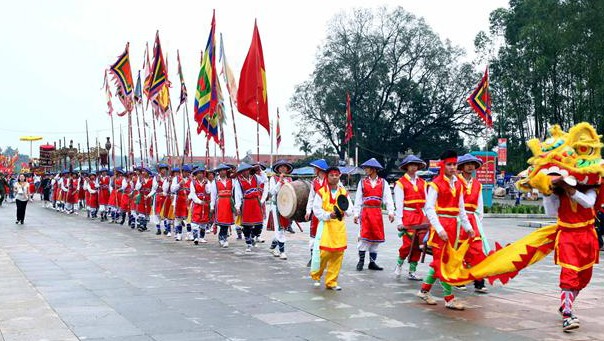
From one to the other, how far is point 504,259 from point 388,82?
47946mm

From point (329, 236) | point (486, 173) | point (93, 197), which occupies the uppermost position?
point (486, 173)

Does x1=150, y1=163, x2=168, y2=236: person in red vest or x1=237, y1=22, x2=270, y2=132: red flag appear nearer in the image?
x1=237, y1=22, x2=270, y2=132: red flag

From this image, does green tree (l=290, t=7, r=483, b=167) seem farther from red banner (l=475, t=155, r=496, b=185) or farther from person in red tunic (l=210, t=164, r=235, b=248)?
person in red tunic (l=210, t=164, r=235, b=248)

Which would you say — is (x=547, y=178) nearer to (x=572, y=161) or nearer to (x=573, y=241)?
(x=572, y=161)

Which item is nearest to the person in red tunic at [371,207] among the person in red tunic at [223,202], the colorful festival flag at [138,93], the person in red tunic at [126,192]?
the person in red tunic at [223,202]

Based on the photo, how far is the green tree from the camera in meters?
54.2

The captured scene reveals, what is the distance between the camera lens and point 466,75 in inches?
2144

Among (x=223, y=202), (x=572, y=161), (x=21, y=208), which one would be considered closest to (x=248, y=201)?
(x=223, y=202)

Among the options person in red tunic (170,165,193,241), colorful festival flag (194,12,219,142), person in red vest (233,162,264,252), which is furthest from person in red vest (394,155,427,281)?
colorful festival flag (194,12,219,142)

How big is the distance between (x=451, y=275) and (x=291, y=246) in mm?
7957

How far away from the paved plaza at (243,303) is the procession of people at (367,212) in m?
0.37

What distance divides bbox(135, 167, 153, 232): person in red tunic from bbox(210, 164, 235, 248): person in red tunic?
184 inches

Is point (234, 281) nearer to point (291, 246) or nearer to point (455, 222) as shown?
point (455, 222)

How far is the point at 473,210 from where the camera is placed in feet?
30.4
